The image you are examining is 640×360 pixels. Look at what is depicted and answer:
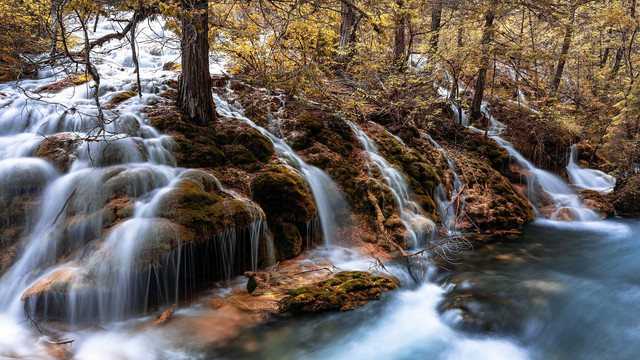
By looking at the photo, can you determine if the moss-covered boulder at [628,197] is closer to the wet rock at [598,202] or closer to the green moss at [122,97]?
the wet rock at [598,202]

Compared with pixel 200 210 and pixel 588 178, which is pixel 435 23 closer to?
pixel 588 178

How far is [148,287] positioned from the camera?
149 inches

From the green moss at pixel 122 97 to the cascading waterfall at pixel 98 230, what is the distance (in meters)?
1.05

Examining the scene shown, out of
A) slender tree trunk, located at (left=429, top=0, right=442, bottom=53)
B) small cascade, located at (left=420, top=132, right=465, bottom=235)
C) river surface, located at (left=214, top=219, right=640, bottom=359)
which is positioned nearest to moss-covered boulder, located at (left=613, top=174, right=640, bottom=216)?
river surface, located at (left=214, top=219, right=640, bottom=359)

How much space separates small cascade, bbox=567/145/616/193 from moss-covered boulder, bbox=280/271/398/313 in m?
10.4

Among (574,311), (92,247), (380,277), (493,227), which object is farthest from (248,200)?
(493,227)

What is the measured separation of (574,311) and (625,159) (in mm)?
6771

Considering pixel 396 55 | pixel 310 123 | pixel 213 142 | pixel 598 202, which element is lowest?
pixel 598 202

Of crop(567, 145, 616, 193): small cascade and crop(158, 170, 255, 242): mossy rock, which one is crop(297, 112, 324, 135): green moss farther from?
crop(567, 145, 616, 193): small cascade

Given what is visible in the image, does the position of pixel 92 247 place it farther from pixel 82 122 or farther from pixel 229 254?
pixel 82 122

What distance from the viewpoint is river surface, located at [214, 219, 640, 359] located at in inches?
138

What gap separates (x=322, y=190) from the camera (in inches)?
245

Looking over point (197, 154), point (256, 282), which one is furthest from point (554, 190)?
point (197, 154)

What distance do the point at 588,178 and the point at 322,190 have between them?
11.4 m
